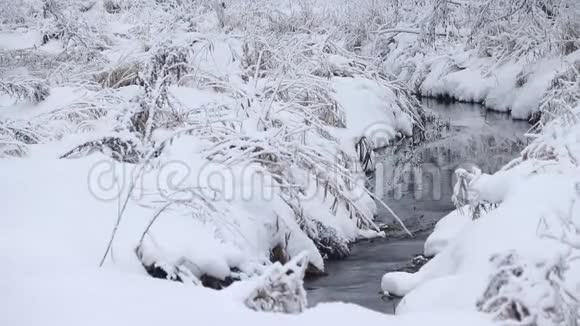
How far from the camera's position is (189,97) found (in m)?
8.20

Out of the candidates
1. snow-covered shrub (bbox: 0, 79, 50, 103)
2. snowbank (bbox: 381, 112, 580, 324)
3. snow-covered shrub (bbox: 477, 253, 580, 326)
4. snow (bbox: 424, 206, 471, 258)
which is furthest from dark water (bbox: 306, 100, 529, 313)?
snow-covered shrub (bbox: 0, 79, 50, 103)

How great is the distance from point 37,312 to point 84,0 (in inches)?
707

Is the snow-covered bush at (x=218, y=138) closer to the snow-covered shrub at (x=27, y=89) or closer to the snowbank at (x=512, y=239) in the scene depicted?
the snow-covered shrub at (x=27, y=89)

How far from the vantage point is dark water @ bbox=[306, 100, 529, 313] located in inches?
219

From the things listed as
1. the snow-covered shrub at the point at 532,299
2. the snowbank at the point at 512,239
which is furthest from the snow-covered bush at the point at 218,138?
the snow-covered shrub at the point at 532,299

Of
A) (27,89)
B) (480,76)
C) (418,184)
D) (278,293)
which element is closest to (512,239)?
(278,293)

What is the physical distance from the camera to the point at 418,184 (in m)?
8.83

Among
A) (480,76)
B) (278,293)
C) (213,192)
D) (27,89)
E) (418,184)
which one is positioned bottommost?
(418,184)

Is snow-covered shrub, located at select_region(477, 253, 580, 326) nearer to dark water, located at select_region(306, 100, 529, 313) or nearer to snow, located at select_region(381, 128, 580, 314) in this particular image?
snow, located at select_region(381, 128, 580, 314)

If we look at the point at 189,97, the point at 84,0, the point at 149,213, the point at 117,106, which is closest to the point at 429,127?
the point at 189,97

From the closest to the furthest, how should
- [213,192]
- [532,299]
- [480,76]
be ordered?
[532,299]
[213,192]
[480,76]

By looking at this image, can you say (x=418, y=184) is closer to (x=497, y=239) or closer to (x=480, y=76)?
(x=497, y=239)

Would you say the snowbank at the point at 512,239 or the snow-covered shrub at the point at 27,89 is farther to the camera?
the snow-covered shrub at the point at 27,89

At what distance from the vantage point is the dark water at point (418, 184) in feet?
18.2
